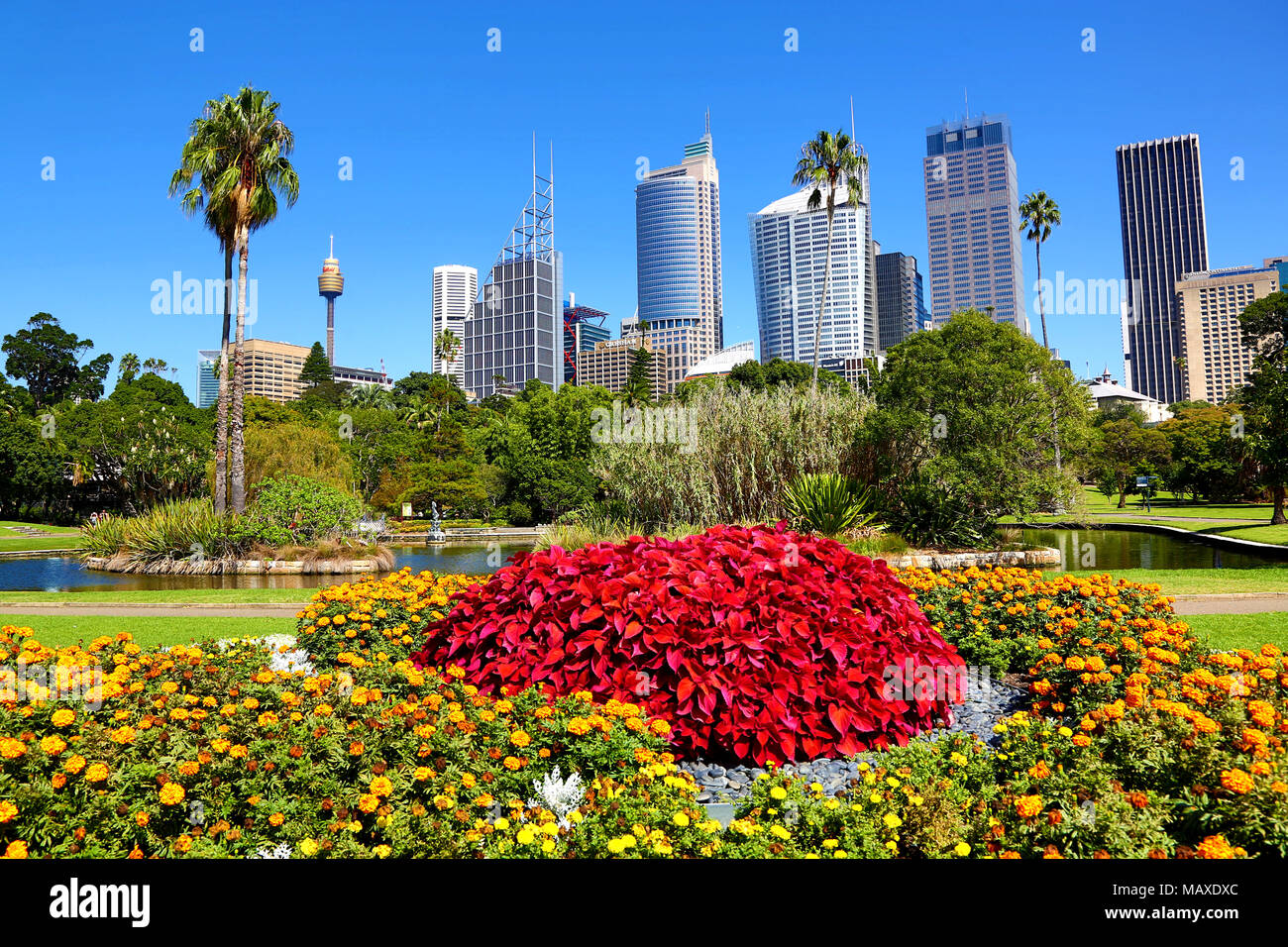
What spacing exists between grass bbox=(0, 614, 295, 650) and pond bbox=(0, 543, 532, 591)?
231 inches

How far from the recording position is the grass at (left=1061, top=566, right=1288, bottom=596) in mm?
10669

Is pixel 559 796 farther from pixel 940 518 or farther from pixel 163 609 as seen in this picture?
pixel 940 518

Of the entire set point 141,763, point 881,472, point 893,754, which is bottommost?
point 893,754

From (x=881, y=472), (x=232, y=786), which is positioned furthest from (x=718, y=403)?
(x=232, y=786)

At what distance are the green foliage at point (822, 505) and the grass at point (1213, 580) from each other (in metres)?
6.04

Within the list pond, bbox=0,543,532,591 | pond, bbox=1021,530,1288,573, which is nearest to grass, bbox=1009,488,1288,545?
pond, bbox=1021,530,1288,573

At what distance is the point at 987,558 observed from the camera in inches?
719

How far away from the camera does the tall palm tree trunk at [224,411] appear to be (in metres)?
23.9

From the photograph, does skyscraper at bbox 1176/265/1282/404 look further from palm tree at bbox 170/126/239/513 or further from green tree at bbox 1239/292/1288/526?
palm tree at bbox 170/126/239/513

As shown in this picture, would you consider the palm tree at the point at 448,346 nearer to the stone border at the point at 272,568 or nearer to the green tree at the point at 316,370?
the green tree at the point at 316,370
